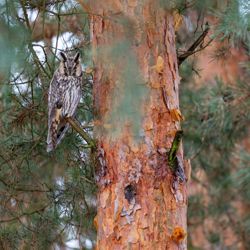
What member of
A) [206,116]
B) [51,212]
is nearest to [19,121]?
[51,212]


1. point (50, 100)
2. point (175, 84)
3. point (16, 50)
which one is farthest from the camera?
point (50, 100)

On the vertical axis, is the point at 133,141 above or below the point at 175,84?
below

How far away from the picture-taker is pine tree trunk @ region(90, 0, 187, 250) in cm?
154

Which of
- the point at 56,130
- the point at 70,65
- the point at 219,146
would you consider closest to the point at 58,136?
the point at 56,130

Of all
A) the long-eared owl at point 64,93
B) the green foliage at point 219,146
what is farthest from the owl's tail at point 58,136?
the green foliage at point 219,146

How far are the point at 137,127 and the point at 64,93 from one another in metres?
0.87

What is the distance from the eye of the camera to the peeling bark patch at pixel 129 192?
155cm

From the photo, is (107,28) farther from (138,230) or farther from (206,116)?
(206,116)

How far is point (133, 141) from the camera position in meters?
1.61

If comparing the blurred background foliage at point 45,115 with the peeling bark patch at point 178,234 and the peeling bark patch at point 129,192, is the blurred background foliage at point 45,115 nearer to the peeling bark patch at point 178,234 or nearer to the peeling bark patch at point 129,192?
the peeling bark patch at point 129,192

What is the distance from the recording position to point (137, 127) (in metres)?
1.62

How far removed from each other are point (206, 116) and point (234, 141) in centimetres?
55

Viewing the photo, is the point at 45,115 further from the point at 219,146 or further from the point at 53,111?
the point at 219,146

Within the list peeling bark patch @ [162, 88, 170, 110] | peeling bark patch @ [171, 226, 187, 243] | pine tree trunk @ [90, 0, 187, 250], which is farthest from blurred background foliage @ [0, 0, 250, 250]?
peeling bark patch @ [171, 226, 187, 243]
